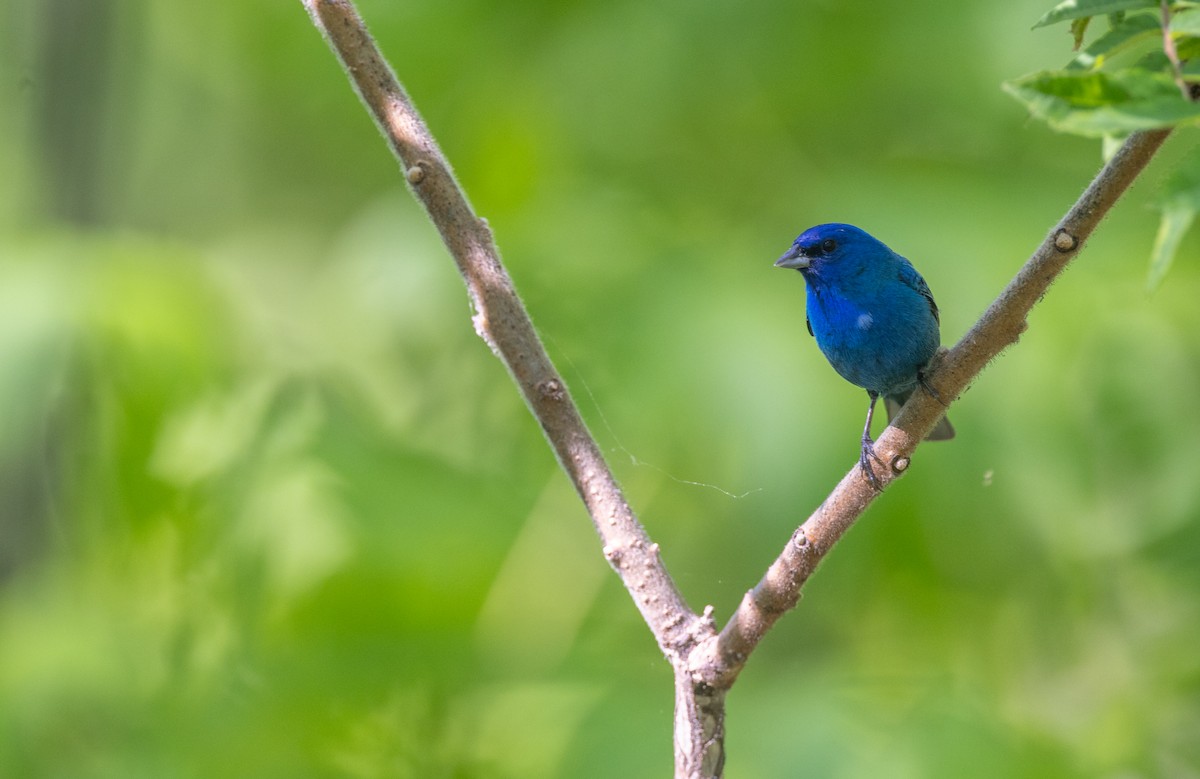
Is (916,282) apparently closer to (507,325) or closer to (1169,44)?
(507,325)

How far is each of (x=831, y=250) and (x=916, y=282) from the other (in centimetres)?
21

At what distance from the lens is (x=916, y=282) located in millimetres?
2670

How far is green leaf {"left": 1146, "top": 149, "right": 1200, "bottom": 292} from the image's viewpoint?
0.95 meters

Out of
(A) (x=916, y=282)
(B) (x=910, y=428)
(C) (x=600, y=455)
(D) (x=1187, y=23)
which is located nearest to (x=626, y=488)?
(A) (x=916, y=282)

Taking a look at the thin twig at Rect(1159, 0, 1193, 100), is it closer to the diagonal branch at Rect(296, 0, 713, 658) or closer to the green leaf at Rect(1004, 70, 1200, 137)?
the green leaf at Rect(1004, 70, 1200, 137)

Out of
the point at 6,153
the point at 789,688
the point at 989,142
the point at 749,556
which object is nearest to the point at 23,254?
the point at 6,153

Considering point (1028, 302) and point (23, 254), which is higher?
point (1028, 302)

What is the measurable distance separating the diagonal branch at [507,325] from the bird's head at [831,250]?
1000 millimetres

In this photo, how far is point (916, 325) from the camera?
2500 mm

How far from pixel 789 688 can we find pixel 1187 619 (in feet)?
5.18

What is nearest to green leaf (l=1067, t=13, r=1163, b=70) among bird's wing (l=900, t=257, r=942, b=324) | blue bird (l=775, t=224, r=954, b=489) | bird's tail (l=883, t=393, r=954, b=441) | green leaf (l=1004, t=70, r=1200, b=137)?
green leaf (l=1004, t=70, r=1200, b=137)

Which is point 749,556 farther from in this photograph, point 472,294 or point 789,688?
point 472,294

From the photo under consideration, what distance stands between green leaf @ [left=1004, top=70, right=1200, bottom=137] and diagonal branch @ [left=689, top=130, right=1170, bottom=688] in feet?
1.25

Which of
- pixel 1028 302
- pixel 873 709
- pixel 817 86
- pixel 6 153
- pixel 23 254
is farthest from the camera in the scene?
pixel 6 153
